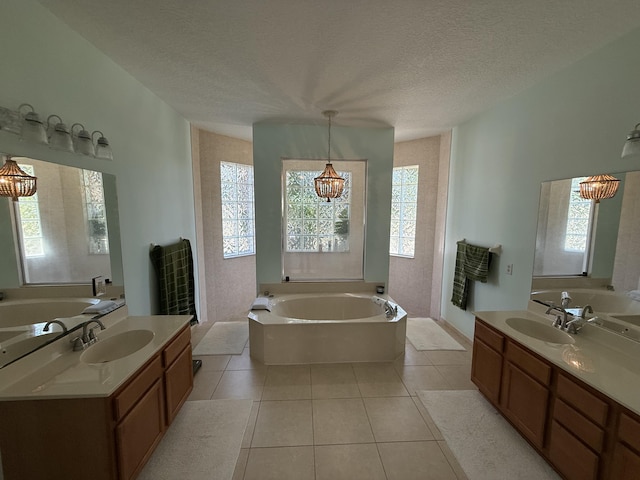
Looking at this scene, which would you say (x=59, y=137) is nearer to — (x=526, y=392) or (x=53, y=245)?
(x=53, y=245)

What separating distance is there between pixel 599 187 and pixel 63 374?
3.69m

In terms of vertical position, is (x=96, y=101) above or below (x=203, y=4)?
below

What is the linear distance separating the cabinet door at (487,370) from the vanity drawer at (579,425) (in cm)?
51

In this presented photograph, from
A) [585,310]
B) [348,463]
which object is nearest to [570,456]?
[585,310]

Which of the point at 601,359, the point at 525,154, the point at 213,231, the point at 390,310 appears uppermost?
the point at 525,154

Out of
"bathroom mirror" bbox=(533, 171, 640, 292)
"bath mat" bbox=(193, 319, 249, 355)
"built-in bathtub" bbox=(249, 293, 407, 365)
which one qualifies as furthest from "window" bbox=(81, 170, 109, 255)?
"bathroom mirror" bbox=(533, 171, 640, 292)

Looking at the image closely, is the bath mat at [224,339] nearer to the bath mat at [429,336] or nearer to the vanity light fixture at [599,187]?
the bath mat at [429,336]

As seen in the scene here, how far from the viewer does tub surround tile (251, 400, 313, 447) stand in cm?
196

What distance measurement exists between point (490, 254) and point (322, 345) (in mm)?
2191

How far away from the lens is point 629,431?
1.27 meters

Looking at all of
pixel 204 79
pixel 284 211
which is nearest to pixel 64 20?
pixel 204 79

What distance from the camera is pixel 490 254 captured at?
312cm

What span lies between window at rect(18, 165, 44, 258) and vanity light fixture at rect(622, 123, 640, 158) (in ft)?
12.0

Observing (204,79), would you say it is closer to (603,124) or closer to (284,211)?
(284,211)
